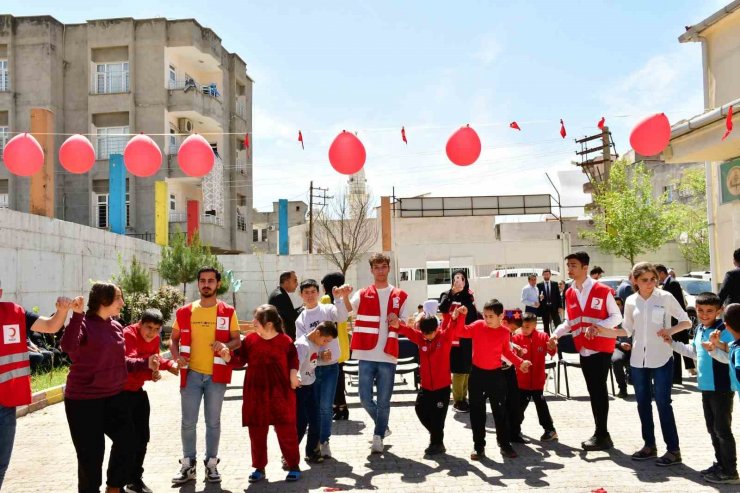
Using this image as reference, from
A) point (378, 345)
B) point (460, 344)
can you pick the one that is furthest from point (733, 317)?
point (460, 344)

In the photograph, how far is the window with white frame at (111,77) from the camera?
3494 cm

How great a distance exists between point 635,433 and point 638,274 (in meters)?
2.17

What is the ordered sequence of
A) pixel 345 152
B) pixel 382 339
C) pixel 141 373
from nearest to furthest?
pixel 141 373, pixel 382 339, pixel 345 152

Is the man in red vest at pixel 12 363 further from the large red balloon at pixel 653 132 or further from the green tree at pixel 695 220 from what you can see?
the green tree at pixel 695 220

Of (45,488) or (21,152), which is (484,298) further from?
(45,488)

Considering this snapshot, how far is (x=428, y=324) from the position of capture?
696 cm

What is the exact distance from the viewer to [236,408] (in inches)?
391

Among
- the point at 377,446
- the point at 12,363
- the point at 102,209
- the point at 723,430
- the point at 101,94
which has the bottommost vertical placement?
the point at 377,446

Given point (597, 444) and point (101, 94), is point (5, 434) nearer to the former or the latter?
point (597, 444)

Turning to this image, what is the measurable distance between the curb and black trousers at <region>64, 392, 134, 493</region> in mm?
5328

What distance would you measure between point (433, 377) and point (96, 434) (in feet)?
10.8

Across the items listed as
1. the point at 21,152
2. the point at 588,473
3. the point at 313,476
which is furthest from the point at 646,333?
the point at 21,152

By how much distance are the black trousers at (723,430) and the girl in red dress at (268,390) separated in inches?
138

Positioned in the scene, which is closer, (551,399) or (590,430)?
(590,430)
